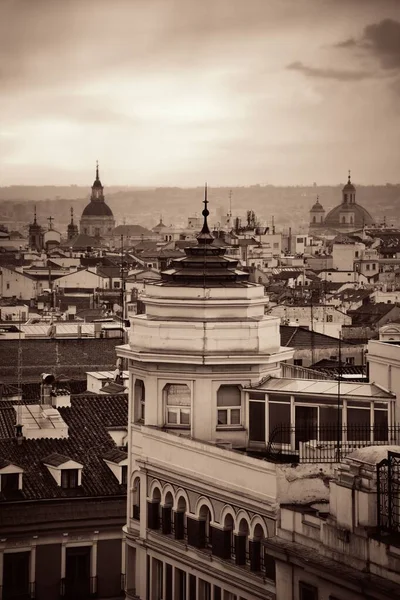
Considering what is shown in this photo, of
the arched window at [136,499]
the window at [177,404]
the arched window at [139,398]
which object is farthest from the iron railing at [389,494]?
the arched window at [136,499]

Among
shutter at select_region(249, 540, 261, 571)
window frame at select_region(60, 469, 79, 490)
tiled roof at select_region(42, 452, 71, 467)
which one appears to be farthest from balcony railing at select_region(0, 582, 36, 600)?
shutter at select_region(249, 540, 261, 571)

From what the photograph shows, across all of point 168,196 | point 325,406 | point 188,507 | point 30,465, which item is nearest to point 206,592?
point 188,507

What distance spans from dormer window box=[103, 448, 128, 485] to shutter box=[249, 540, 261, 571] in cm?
630

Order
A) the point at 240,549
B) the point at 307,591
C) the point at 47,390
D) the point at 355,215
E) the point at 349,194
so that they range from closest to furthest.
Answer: the point at 307,591, the point at 240,549, the point at 47,390, the point at 349,194, the point at 355,215

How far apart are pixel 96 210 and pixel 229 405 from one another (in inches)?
6932

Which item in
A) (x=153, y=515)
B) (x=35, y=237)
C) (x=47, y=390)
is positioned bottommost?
(x=35, y=237)

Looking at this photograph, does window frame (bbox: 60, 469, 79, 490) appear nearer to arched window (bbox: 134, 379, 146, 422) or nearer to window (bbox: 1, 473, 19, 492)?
window (bbox: 1, 473, 19, 492)

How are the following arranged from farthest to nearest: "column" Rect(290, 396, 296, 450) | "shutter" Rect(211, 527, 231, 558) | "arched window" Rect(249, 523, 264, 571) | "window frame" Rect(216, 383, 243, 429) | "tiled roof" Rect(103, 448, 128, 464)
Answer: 1. "tiled roof" Rect(103, 448, 128, 464)
2. "window frame" Rect(216, 383, 243, 429)
3. "column" Rect(290, 396, 296, 450)
4. "shutter" Rect(211, 527, 231, 558)
5. "arched window" Rect(249, 523, 264, 571)

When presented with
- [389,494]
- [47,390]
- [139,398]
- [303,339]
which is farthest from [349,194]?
[389,494]

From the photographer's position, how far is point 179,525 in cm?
2102

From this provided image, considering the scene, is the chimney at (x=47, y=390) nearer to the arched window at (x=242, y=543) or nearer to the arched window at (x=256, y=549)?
the arched window at (x=242, y=543)

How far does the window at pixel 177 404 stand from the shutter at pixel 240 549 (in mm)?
2352

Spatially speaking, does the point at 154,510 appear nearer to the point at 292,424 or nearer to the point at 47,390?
the point at 292,424

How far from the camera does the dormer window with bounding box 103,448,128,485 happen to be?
25578 millimetres
